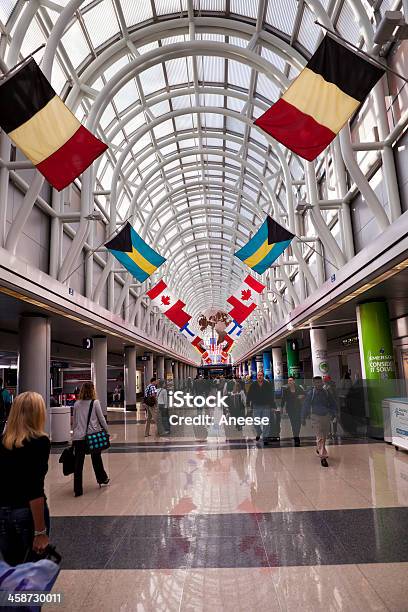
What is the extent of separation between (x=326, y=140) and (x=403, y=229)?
238 cm

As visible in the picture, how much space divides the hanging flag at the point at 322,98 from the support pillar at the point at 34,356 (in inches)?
399

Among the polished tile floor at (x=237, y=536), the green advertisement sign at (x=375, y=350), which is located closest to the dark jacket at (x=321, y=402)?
the polished tile floor at (x=237, y=536)

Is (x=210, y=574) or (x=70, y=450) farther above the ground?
(x=70, y=450)

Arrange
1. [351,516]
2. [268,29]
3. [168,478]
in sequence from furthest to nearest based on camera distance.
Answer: [268,29], [168,478], [351,516]

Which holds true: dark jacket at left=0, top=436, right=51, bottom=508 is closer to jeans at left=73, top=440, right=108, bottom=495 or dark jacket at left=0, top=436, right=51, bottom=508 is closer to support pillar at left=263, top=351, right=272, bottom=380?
jeans at left=73, top=440, right=108, bottom=495

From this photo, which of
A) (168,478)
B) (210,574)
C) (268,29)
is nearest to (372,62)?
(210,574)

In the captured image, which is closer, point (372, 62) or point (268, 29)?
point (372, 62)

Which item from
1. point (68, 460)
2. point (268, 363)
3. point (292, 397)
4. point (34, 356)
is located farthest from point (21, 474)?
point (268, 363)

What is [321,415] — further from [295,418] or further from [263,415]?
[263,415]

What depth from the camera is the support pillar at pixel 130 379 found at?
29.0 meters

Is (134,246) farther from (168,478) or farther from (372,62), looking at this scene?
(372,62)

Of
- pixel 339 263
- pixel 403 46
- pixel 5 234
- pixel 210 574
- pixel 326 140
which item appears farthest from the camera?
pixel 339 263

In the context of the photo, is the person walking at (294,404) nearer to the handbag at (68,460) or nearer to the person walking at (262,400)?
the person walking at (262,400)

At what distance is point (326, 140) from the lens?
24.6 feet
